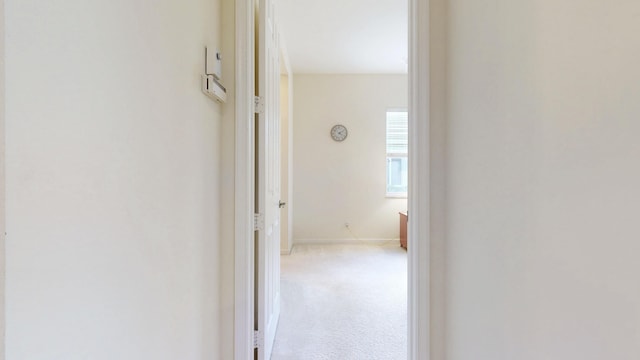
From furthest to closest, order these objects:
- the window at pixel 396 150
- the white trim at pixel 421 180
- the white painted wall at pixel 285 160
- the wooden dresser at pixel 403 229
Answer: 1. the window at pixel 396 150
2. the wooden dresser at pixel 403 229
3. the white painted wall at pixel 285 160
4. the white trim at pixel 421 180

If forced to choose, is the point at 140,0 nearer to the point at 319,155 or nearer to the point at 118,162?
the point at 118,162

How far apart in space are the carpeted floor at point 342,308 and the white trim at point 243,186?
64cm

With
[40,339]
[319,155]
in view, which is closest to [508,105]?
[40,339]

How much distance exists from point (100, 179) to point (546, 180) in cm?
110

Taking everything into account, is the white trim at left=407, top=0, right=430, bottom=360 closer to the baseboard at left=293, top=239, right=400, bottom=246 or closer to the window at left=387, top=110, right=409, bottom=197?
the baseboard at left=293, top=239, right=400, bottom=246

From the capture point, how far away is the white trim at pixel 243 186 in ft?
5.13

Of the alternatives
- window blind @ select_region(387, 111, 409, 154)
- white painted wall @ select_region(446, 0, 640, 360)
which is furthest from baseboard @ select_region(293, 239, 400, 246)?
white painted wall @ select_region(446, 0, 640, 360)

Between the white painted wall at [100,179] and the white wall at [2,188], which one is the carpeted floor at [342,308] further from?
the white wall at [2,188]


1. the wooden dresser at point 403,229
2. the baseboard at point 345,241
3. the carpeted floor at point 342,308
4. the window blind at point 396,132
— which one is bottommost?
the carpeted floor at point 342,308

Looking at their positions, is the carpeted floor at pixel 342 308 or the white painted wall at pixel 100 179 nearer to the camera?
the white painted wall at pixel 100 179

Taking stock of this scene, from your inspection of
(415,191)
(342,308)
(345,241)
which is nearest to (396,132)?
(345,241)

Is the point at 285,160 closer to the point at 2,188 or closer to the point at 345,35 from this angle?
the point at 345,35

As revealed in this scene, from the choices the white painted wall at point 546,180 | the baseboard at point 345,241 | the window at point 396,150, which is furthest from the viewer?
the window at point 396,150

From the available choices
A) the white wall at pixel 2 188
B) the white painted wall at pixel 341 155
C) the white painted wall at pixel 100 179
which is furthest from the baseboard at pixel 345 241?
the white wall at pixel 2 188
